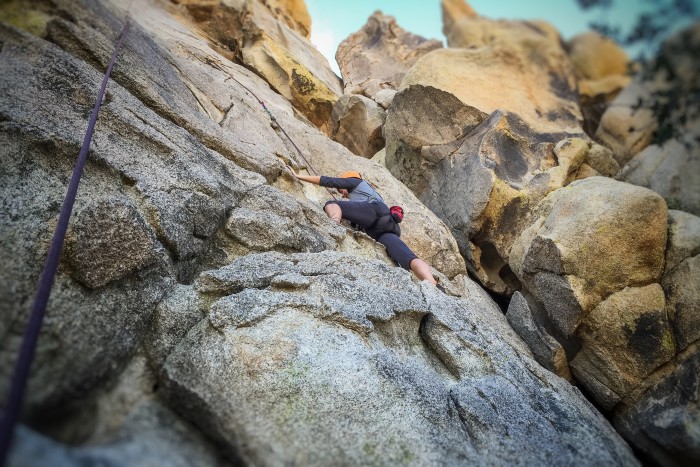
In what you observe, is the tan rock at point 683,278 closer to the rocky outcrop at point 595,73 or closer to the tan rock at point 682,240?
the tan rock at point 682,240

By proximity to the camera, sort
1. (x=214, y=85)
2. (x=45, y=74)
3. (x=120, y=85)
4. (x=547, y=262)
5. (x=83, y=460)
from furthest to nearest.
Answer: (x=214, y=85)
(x=547, y=262)
(x=120, y=85)
(x=45, y=74)
(x=83, y=460)

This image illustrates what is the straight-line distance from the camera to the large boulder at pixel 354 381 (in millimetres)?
2598

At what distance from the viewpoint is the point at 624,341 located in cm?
604

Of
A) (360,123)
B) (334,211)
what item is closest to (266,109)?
(334,211)

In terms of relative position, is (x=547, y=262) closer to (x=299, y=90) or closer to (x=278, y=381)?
(x=278, y=381)

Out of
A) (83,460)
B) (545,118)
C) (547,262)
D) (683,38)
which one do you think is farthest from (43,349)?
(545,118)

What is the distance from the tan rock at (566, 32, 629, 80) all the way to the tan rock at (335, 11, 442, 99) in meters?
7.56

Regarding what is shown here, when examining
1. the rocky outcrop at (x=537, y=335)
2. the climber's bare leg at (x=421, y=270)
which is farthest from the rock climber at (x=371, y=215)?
the rocky outcrop at (x=537, y=335)

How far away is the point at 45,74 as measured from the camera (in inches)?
A: 170

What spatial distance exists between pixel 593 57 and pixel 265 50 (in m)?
16.0

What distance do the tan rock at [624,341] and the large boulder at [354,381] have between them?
2.15 metres

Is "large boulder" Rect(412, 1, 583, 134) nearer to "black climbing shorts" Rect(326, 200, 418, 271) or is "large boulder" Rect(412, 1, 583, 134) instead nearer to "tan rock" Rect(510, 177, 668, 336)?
"tan rock" Rect(510, 177, 668, 336)

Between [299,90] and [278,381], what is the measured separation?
14657mm

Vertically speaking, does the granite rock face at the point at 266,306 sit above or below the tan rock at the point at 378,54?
below
